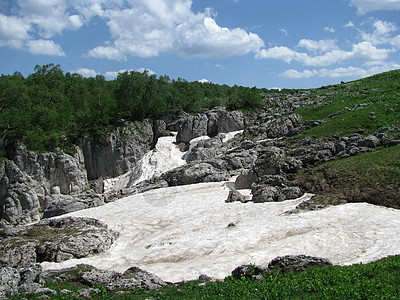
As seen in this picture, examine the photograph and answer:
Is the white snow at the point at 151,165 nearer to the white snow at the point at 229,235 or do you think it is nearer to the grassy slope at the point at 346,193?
the grassy slope at the point at 346,193

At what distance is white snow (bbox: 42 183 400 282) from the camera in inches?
764

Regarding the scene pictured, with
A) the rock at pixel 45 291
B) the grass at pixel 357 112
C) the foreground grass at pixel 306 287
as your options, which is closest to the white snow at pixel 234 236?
the foreground grass at pixel 306 287

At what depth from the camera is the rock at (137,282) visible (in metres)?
14.8

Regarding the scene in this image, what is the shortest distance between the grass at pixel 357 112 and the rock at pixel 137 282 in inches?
1496

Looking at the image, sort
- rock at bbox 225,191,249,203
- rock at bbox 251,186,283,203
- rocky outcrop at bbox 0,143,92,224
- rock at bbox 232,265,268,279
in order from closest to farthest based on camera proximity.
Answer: rock at bbox 232,265,268,279, rock at bbox 251,186,283,203, rock at bbox 225,191,249,203, rocky outcrop at bbox 0,143,92,224

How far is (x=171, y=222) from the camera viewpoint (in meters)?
31.5

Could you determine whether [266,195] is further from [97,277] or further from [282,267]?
[97,277]

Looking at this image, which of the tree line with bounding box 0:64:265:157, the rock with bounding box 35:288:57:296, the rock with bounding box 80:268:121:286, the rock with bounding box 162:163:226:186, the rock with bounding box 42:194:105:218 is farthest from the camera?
the tree line with bounding box 0:64:265:157

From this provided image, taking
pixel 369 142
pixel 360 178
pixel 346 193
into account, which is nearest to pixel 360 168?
pixel 360 178

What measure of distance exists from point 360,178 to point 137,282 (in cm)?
2282

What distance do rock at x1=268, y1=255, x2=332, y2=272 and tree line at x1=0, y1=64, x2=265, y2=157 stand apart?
4897 centimetres

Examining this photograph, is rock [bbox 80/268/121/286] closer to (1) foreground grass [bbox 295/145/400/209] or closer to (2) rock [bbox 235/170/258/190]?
(1) foreground grass [bbox 295/145/400/209]

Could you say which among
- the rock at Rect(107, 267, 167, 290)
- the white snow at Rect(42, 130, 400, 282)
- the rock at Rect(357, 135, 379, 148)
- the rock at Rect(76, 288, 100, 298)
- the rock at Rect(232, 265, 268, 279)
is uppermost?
the rock at Rect(357, 135, 379, 148)

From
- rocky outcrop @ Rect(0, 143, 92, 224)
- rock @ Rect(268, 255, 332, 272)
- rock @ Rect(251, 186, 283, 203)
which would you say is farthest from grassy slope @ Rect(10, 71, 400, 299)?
rocky outcrop @ Rect(0, 143, 92, 224)
